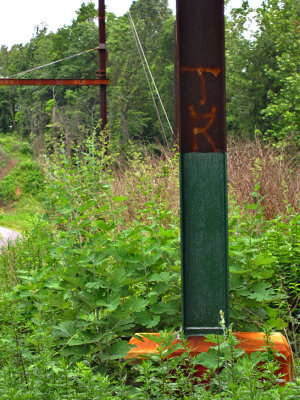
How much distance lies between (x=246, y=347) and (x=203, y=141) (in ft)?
4.29

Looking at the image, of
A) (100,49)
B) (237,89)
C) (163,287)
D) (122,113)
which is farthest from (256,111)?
(163,287)

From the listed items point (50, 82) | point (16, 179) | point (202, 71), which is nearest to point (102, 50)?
point (50, 82)

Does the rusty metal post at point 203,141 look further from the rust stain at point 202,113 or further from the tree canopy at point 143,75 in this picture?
the tree canopy at point 143,75

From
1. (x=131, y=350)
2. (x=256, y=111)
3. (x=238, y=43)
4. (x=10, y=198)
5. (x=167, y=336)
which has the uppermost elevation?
(x=238, y=43)

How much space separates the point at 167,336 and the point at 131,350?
21.0 inches

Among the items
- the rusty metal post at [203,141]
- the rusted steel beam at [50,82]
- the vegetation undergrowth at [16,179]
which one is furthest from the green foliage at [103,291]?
the vegetation undergrowth at [16,179]

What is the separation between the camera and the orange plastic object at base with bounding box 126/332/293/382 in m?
3.27

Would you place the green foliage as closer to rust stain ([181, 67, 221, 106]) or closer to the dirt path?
rust stain ([181, 67, 221, 106])

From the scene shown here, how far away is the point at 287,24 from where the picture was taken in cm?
2484

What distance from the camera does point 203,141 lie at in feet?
11.7

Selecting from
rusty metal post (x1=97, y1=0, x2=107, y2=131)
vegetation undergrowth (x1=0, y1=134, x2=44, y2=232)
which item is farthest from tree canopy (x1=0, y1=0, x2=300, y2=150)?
vegetation undergrowth (x1=0, y1=134, x2=44, y2=232)

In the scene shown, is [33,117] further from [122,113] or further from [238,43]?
[238,43]

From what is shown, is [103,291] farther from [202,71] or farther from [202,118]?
[202,71]

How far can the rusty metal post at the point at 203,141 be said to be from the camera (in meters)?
3.54
